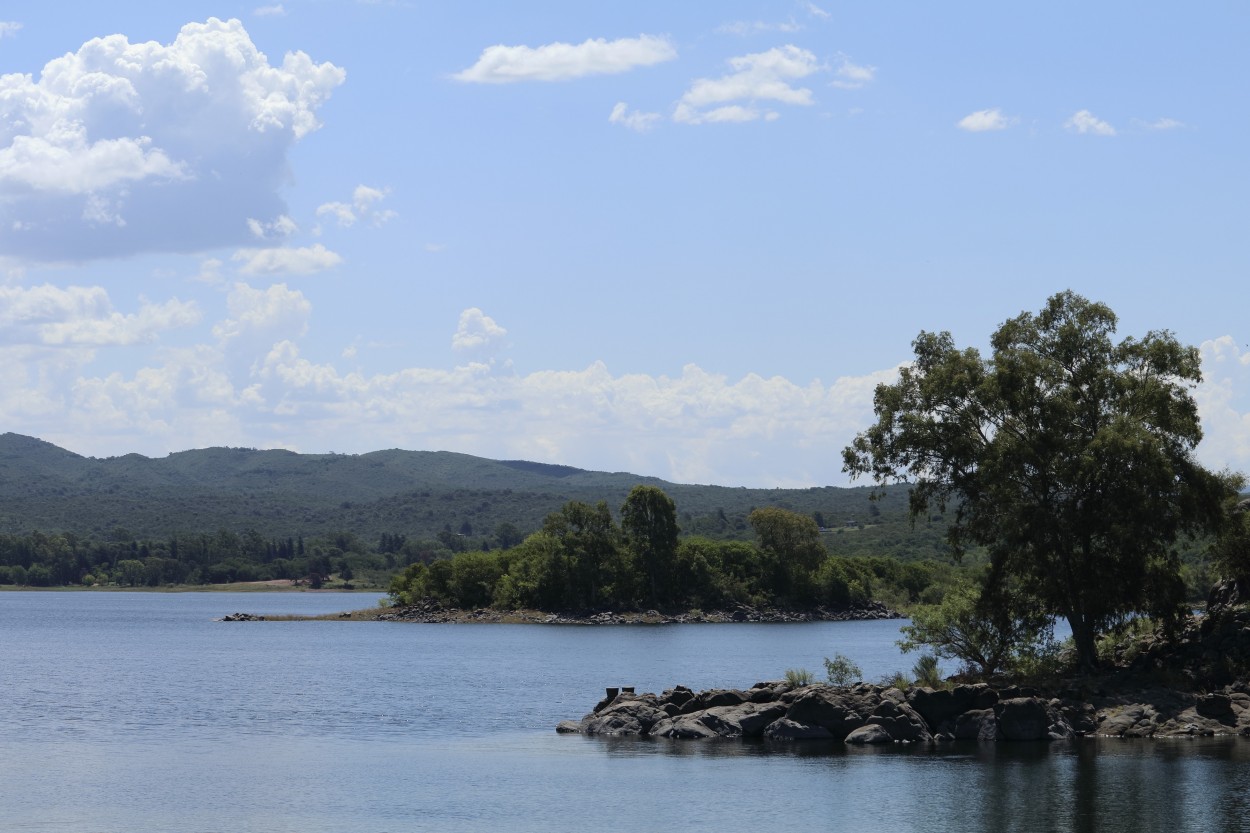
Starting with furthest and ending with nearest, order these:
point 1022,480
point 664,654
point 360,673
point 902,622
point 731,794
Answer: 1. point 902,622
2. point 664,654
3. point 360,673
4. point 1022,480
5. point 731,794

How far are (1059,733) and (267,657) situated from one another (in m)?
75.5

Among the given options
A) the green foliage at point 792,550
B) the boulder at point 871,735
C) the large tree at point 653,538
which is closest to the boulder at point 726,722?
the boulder at point 871,735

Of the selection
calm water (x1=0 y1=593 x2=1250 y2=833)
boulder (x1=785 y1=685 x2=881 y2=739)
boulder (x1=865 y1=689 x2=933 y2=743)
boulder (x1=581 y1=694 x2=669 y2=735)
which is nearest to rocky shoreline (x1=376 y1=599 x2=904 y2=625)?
calm water (x1=0 y1=593 x2=1250 y2=833)

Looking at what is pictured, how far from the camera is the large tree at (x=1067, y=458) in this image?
2249 inches

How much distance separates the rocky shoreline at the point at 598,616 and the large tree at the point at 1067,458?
110 meters

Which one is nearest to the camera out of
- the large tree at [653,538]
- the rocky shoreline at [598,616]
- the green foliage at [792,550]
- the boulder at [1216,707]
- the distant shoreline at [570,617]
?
the boulder at [1216,707]

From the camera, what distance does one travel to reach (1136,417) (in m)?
57.8

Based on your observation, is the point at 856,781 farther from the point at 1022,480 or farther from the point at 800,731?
the point at 1022,480

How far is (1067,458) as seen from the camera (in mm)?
58281

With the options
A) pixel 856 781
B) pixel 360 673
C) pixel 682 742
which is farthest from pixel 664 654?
pixel 856 781

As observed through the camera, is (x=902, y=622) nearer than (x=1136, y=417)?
No

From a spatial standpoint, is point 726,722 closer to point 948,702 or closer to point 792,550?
point 948,702

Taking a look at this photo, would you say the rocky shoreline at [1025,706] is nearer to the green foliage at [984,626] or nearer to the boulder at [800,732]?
the boulder at [800,732]

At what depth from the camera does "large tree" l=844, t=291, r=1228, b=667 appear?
57.1 m
